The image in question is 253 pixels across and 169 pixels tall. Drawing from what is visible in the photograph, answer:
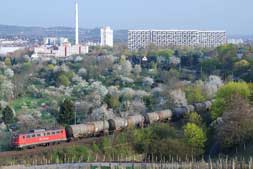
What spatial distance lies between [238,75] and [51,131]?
27.4 meters

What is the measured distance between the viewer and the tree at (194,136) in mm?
25656

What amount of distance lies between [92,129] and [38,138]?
310cm

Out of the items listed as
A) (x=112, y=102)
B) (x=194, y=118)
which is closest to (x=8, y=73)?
(x=112, y=102)

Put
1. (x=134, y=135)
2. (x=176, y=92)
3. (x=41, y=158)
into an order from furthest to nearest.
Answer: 1. (x=176, y=92)
2. (x=134, y=135)
3. (x=41, y=158)

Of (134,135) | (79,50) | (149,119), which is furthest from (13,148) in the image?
(79,50)

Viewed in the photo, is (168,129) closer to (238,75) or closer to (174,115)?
(174,115)

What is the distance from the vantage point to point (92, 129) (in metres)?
27.3

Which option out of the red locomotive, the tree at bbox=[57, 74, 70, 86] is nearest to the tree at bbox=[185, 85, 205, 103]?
the red locomotive

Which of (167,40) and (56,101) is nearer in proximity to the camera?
Answer: (56,101)

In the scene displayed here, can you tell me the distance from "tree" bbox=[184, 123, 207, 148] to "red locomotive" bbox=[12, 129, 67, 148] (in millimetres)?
5456

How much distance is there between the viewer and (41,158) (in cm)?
2300

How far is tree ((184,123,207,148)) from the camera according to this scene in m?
25.7

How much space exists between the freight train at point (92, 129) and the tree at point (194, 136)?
133 inches

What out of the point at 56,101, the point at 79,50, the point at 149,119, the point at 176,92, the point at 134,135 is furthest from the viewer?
the point at 79,50
